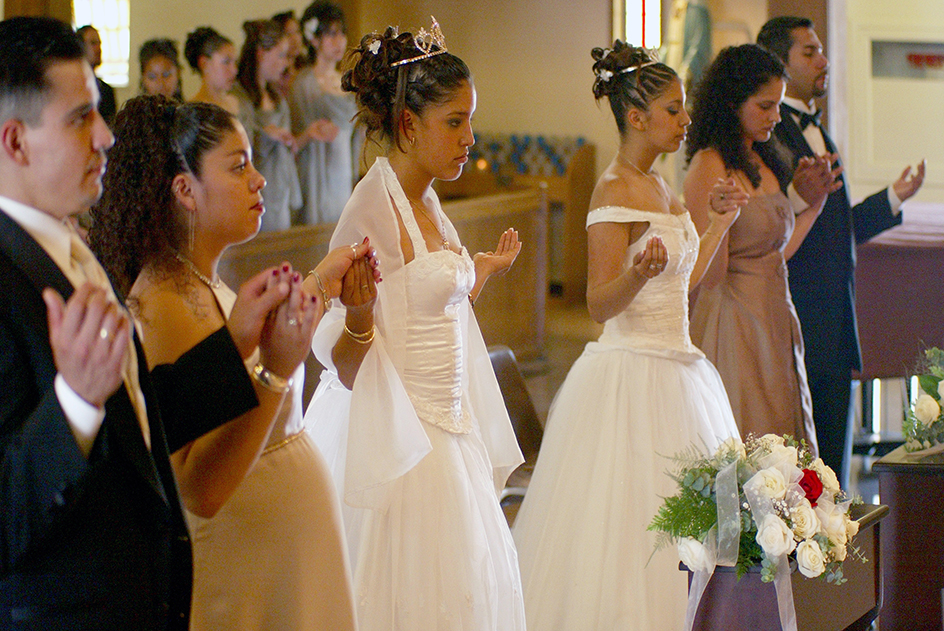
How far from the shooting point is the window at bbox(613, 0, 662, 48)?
901 cm

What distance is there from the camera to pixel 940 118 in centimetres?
828

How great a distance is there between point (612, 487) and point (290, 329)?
1.49m

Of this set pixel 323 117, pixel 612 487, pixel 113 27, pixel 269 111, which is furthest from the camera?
pixel 113 27

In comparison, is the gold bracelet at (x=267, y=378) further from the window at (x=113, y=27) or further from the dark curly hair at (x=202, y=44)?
the window at (x=113, y=27)

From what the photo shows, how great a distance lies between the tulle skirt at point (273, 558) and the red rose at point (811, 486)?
37.1 inches

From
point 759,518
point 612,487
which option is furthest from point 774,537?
point 612,487

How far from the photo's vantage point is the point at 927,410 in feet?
10.2

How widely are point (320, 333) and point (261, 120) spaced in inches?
152

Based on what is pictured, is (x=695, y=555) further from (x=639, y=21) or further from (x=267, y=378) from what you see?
(x=639, y=21)

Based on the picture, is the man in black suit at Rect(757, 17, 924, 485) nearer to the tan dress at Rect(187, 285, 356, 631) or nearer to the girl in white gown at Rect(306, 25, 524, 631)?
the girl in white gown at Rect(306, 25, 524, 631)

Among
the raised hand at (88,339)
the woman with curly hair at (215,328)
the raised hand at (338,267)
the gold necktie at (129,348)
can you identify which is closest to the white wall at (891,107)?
the raised hand at (338,267)

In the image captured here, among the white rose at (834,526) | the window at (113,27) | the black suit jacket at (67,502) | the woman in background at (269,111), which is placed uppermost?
the window at (113,27)

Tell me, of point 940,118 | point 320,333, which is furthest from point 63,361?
point 940,118

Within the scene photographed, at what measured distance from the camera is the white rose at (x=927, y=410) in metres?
3.12
